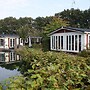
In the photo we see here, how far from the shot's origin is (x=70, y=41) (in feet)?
69.5

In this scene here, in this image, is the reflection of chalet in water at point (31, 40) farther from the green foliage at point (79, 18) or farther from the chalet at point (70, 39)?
the chalet at point (70, 39)

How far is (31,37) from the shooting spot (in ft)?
131

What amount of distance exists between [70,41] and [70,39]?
201 millimetres

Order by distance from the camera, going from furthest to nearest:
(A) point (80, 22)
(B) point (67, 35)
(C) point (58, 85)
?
(A) point (80, 22) < (B) point (67, 35) < (C) point (58, 85)

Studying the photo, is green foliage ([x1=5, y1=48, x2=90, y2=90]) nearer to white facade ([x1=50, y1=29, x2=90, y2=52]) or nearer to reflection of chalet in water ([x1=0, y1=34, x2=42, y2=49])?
white facade ([x1=50, y1=29, x2=90, y2=52])

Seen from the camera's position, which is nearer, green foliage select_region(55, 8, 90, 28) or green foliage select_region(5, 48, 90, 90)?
green foliage select_region(5, 48, 90, 90)

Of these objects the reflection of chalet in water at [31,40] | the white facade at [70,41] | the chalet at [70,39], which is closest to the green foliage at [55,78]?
the white facade at [70,41]

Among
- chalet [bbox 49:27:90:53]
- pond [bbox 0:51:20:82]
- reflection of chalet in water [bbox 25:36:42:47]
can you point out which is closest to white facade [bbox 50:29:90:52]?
chalet [bbox 49:27:90:53]

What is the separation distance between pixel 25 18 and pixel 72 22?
1539cm

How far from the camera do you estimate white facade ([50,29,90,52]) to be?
1941 cm

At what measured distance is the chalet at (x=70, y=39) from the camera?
19.4 m

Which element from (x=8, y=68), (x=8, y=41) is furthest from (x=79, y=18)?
(x=8, y=68)

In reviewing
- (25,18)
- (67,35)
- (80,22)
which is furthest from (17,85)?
(25,18)

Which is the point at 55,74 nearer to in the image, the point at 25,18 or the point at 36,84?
the point at 36,84
